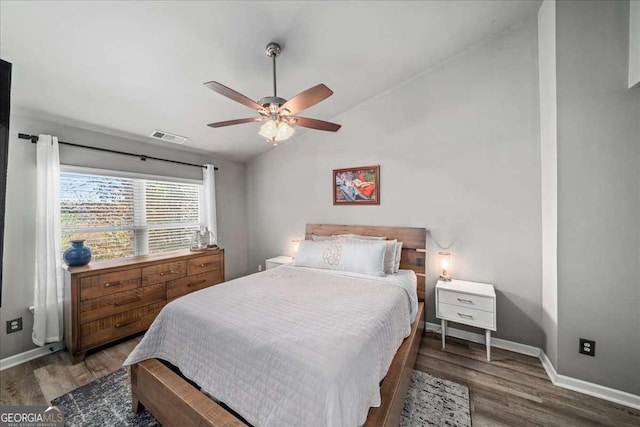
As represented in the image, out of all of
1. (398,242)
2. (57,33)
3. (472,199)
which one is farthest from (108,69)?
(472,199)

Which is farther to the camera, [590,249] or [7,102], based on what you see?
[590,249]

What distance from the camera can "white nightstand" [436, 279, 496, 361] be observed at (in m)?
2.24

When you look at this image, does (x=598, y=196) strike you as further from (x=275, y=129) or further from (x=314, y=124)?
(x=275, y=129)

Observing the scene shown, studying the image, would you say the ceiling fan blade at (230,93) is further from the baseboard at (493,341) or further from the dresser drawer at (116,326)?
the baseboard at (493,341)

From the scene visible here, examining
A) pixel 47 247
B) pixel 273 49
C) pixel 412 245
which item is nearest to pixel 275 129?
pixel 273 49

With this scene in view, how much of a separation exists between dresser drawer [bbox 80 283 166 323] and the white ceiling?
5.95 feet

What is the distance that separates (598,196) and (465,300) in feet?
4.20

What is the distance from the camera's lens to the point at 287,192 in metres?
3.99

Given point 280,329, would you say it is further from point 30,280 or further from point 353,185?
point 30,280

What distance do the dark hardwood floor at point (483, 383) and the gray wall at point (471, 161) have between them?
1.30 feet

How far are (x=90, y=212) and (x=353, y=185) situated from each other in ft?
10.2

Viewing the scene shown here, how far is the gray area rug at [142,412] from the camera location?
5.36 feet

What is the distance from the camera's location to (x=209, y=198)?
3805 millimetres

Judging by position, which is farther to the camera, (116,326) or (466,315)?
(116,326)
